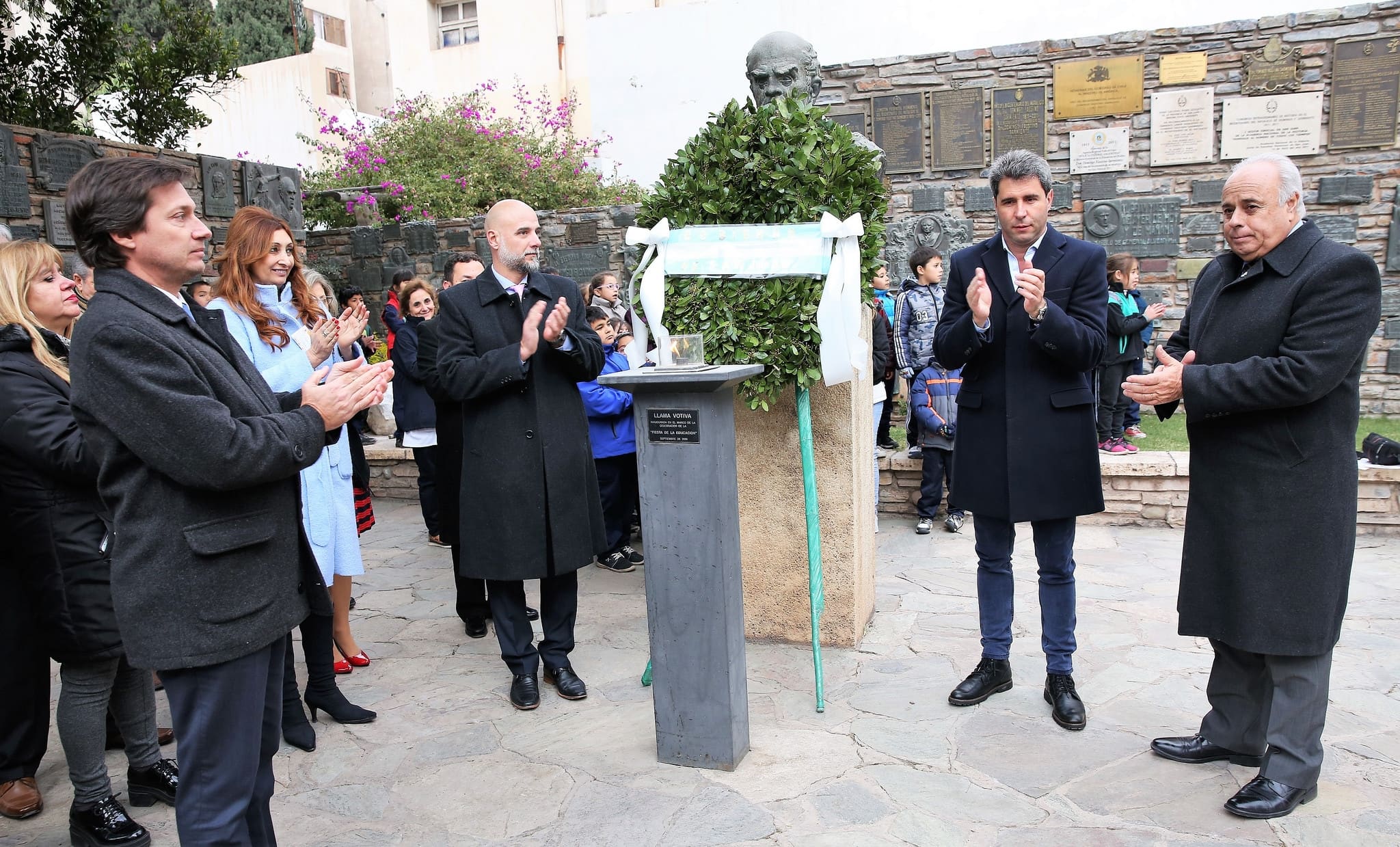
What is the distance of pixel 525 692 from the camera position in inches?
154

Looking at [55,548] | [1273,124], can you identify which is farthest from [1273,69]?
[55,548]

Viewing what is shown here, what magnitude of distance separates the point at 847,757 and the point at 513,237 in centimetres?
242

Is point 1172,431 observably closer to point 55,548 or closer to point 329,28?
point 55,548

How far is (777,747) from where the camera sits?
343 centimetres

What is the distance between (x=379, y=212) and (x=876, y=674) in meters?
11.8

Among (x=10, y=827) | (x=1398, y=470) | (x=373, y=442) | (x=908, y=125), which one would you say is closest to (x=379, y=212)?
(x=373, y=442)

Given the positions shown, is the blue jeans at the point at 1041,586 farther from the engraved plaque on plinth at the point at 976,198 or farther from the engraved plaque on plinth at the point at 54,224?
the engraved plaque on plinth at the point at 54,224

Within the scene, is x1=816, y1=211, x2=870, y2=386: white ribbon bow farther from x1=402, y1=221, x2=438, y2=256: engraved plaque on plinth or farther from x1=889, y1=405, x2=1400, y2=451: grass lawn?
x1=402, y1=221, x2=438, y2=256: engraved plaque on plinth

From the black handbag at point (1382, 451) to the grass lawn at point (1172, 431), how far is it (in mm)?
1461

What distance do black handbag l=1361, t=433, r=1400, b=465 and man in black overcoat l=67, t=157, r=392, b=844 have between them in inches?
249

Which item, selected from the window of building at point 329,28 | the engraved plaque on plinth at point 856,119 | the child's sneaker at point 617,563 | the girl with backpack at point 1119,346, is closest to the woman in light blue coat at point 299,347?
the child's sneaker at point 617,563

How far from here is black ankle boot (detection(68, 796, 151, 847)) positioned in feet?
9.61

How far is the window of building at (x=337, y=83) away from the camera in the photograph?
21.2m

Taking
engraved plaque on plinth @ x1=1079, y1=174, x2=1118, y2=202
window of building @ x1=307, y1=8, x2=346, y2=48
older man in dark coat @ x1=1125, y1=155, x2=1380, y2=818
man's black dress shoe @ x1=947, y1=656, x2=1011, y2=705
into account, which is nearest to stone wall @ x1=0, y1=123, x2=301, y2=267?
man's black dress shoe @ x1=947, y1=656, x2=1011, y2=705
